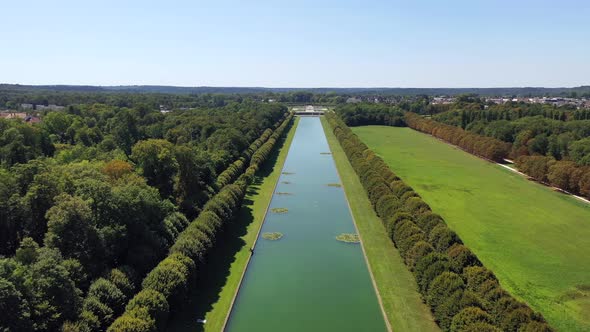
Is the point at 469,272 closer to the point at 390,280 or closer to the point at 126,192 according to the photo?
the point at 390,280

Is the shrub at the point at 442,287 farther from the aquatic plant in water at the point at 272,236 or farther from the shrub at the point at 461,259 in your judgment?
the aquatic plant in water at the point at 272,236

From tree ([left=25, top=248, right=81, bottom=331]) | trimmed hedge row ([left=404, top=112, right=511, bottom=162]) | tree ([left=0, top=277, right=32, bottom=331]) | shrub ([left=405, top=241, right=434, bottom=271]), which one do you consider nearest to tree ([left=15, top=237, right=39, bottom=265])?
tree ([left=25, top=248, right=81, bottom=331])

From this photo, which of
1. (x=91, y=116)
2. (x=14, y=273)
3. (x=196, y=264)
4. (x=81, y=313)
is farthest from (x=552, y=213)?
(x=91, y=116)

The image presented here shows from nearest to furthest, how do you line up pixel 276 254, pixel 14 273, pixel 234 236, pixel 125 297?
pixel 14 273
pixel 125 297
pixel 276 254
pixel 234 236

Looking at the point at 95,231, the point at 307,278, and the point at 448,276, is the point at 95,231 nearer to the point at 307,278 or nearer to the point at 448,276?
the point at 307,278

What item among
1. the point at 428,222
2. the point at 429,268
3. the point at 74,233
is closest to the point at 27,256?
the point at 74,233

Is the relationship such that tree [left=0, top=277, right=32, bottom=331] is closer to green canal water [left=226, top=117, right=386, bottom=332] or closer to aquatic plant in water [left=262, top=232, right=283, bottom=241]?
green canal water [left=226, top=117, right=386, bottom=332]

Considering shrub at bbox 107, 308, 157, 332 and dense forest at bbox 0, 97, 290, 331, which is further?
shrub at bbox 107, 308, 157, 332
